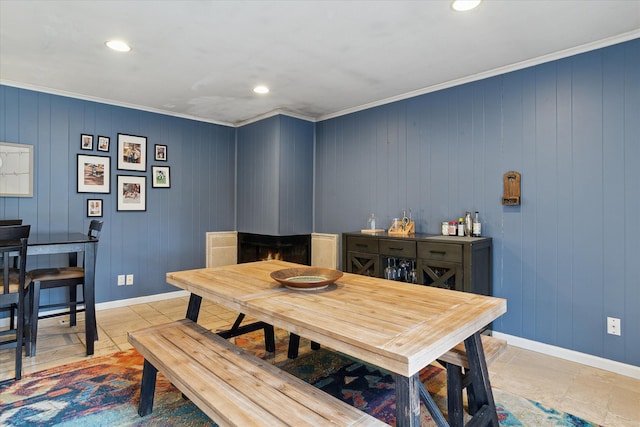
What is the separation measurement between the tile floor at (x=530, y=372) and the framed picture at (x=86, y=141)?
1823 millimetres

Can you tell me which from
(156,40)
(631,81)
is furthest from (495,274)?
(156,40)

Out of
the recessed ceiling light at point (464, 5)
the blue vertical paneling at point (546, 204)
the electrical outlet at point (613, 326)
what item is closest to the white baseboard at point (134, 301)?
the blue vertical paneling at point (546, 204)

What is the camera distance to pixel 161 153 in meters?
4.46

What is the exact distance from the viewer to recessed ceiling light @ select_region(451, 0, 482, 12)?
6.84 ft

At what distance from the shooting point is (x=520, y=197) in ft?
9.88

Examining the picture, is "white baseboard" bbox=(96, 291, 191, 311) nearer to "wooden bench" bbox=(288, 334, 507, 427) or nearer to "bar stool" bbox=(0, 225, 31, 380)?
"bar stool" bbox=(0, 225, 31, 380)

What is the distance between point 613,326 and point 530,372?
0.68 m

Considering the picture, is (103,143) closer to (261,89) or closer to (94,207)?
(94,207)

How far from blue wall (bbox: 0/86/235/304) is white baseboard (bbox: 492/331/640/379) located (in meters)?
3.74

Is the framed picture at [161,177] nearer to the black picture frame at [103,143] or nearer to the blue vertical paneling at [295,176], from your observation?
the black picture frame at [103,143]

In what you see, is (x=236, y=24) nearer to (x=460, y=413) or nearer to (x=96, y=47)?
(x=96, y=47)

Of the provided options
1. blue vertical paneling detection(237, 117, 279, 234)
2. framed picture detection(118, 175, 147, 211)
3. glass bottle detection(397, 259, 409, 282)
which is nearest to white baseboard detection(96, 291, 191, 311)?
framed picture detection(118, 175, 147, 211)

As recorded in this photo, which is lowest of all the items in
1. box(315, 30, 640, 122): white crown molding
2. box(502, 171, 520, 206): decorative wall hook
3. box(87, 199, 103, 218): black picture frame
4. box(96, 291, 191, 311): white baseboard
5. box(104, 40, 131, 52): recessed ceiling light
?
box(96, 291, 191, 311): white baseboard

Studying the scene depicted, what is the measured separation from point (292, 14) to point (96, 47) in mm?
1579
